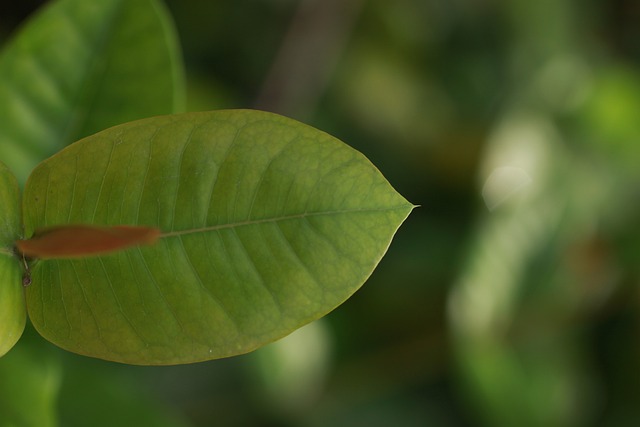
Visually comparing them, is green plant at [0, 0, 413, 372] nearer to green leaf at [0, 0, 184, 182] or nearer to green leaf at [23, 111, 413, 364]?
green leaf at [23, 111, 413, 364]

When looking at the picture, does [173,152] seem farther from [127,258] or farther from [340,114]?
[340,114]

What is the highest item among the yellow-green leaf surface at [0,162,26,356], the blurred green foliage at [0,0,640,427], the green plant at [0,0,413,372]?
the green plant at [0,0,413,372]

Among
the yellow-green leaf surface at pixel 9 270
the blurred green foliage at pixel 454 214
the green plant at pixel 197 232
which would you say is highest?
the green plant at pixel 197 232

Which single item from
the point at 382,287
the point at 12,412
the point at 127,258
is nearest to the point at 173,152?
the point at 127,258

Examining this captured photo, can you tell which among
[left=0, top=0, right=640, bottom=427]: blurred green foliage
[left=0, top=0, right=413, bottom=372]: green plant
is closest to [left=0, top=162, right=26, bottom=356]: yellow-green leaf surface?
[left=0, top=0, right=413, bottom=372]: green plant

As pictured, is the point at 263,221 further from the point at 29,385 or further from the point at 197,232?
the point at 29,385

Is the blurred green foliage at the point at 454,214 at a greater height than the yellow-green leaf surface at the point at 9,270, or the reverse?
the yellow-green leaf surface at the point at 9,270

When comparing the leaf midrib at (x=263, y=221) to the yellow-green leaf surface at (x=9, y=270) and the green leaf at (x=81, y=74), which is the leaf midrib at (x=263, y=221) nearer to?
the yellow-green leaf surface at (x=9, y=270)

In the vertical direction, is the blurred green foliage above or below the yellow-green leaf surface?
below

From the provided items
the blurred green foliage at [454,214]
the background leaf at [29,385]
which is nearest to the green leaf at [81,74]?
the background leaf at [29,385]
